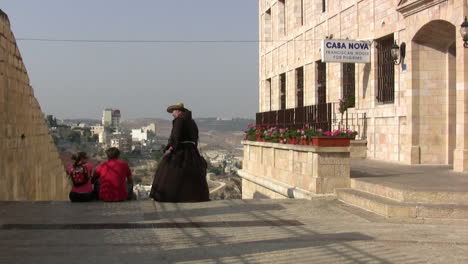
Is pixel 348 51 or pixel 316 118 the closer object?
pixel 316 118

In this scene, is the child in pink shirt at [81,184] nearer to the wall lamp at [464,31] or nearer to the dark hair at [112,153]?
the dark hair at [112,153]

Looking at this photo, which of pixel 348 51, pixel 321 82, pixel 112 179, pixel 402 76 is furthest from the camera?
pixel 321 82

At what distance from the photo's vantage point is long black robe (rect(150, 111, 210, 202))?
10406 mm

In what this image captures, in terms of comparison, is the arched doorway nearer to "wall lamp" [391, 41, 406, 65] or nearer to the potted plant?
"wall lamp" [391, 41, 406, 65]

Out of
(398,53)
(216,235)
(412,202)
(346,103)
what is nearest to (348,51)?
(346,103)

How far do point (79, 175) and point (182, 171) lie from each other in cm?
185

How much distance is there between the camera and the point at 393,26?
17188mm

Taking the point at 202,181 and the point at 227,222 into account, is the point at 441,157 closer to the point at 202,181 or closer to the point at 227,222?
the point at 202,181

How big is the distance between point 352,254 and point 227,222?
7.99 feet

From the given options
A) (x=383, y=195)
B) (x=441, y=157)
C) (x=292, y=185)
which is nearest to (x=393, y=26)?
(x=441, y=157)

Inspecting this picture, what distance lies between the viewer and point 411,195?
9117 mm

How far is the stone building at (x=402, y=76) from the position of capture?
563 inches

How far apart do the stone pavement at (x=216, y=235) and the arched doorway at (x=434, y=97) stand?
6621 mm

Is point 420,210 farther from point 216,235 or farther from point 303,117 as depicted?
point 303,117
